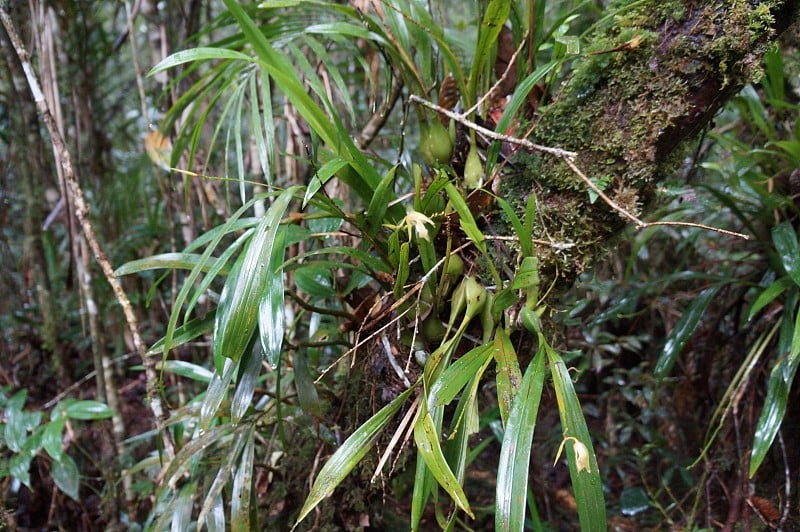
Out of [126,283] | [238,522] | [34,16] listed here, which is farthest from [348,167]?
[126,283]

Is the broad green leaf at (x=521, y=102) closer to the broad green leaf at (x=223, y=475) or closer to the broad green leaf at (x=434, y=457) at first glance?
the broad green leaf at (x=434, y=457)

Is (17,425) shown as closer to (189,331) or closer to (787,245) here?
(189,331)

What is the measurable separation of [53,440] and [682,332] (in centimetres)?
137

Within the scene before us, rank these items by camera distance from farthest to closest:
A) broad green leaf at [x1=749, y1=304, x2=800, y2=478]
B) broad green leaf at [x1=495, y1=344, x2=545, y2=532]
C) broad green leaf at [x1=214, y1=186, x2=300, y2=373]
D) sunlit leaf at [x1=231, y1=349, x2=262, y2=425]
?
broad green leaf at [x1=749, y1=304, x2=800, y2=478] → sunlit leaf at [x1=231, y1=349, x2=262, y2=425] → broad green leaf at [x1=214, y1=186, x2=300, y2=373] → broad green leaf at [x1=495, y1=344, x2=545, y2=532]

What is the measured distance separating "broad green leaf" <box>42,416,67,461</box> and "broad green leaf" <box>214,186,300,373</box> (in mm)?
679

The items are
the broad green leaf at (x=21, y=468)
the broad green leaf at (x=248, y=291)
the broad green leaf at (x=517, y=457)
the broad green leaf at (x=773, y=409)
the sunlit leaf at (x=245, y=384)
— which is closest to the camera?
the broad green leaf at (x=517, y=457)

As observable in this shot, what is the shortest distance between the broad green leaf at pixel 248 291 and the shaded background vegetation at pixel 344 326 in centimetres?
9

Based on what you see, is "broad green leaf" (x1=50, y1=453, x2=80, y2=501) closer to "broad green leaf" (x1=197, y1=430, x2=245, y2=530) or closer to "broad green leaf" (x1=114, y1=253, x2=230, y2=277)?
"broad green leaf" (x1=197, y1=430, x2=245, y2=530)

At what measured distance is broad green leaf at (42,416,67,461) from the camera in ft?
3.46

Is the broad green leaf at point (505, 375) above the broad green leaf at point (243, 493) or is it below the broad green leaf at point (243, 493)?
above

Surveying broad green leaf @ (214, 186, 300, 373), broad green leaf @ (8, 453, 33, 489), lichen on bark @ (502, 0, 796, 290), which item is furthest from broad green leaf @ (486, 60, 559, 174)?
broad green leaf @ (8, 453, 33, 489)

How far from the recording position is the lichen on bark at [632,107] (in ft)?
2.33

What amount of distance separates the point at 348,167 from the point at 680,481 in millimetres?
1321

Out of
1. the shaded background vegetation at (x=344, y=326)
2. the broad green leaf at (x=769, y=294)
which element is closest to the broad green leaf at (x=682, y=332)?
the shaded background vegetation at (x=344, y=326)
